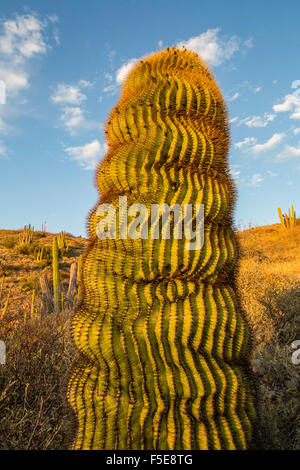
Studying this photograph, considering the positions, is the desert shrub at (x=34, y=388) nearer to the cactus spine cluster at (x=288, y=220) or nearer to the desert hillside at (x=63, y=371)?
the desert hillside at (x=63, y=371)

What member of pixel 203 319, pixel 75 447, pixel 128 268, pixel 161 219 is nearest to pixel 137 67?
pixel 161 219

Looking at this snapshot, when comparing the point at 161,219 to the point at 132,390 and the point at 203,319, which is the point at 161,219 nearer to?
the point at 203,319

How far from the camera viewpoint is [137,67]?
291 cm
